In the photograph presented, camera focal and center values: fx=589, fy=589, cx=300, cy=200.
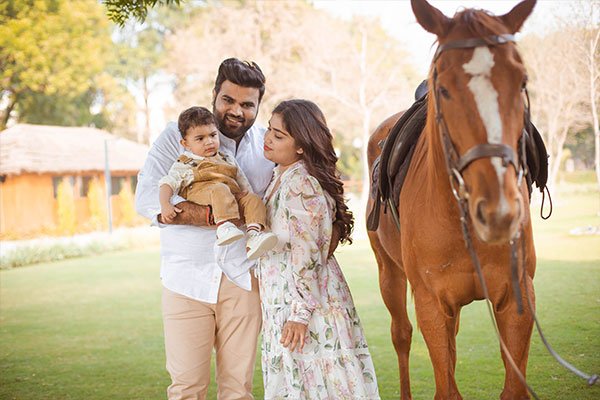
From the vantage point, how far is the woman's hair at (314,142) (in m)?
2.82

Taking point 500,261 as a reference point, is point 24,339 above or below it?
below

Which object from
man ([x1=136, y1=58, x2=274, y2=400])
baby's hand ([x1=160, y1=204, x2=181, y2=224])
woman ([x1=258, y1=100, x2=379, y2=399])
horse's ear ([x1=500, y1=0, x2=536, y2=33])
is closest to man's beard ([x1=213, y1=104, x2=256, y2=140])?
man ([x1=136, y1=58, x2=274, y2=400])

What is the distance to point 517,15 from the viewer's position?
2.12 metres

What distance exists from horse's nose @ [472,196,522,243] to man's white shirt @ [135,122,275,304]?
1591mm

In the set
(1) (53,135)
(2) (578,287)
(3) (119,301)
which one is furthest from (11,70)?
(2) (578,287)

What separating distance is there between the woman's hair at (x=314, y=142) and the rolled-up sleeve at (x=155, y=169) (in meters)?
0.75

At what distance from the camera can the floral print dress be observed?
8.70 feet

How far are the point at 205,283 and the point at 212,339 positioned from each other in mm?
344

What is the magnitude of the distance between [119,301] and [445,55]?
340 inches

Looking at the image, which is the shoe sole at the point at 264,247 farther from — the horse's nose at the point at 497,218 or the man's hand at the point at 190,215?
the horse's nose at the point at 497,218

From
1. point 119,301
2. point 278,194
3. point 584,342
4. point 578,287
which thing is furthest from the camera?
point 119,301

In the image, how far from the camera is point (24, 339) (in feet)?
24.0

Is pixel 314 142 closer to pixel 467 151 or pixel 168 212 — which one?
pixel 168 212

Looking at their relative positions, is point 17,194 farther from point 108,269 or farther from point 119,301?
point 119,301
